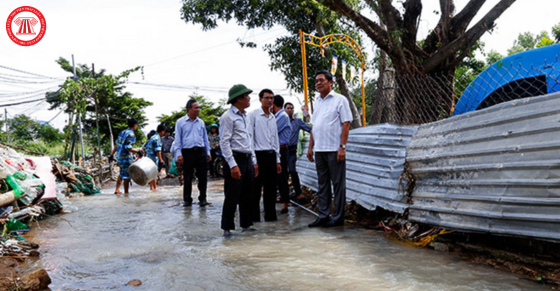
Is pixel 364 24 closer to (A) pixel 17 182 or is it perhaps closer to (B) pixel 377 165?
(B) pixel 377 165

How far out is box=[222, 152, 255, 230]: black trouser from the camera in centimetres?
483

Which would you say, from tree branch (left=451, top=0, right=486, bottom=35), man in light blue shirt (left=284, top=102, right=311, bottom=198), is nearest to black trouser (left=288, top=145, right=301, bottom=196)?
man in light blue shirt (left=284, top=102, right=311, bottom=198)

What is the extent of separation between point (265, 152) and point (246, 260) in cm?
232

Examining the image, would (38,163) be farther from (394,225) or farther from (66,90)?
(66,90)

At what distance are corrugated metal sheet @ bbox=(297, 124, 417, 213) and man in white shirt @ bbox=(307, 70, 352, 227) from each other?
297 mm

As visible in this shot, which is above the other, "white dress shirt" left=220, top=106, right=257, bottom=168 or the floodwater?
"white dress shirt" left=220, top=106, right=257, bottom=168

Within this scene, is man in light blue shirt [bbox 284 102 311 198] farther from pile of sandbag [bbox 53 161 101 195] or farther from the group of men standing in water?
pile of sandbag [bbox 53 161 101 195]

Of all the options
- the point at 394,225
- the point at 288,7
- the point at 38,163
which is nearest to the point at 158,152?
the point at 38,163

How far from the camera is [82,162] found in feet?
54.7


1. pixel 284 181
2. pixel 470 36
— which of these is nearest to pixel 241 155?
pixel 284 181

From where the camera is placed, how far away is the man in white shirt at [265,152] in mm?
5715

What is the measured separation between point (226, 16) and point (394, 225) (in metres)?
14.4

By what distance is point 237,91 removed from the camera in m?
4.96

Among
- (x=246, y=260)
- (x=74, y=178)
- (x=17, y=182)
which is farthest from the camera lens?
(x=74, y=178)
